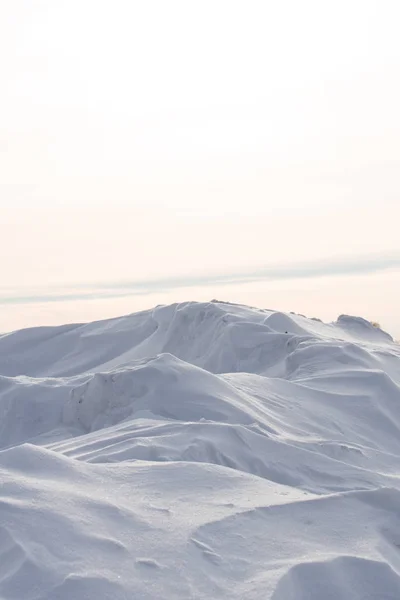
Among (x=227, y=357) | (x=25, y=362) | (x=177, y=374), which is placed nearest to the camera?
(x=177, y=374)

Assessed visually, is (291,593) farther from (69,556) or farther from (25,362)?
(25,362)

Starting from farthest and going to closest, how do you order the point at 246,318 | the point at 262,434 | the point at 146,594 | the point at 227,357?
the point at 246,318
the point at 227,357
the point at 262,434
the point at 146,594

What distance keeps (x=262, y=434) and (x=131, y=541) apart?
2.12 metres

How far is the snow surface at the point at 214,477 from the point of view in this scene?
3369 millimetres

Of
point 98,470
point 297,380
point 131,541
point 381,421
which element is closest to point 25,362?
point 297,380

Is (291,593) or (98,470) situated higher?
(98,470)

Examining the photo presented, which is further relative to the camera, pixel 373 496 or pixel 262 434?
pixel 262 434

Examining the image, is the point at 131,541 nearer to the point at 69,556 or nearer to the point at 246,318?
the point at 69,556

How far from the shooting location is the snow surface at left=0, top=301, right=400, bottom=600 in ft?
11.1

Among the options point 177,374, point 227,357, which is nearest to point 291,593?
point 177,374

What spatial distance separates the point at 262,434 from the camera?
5.52 metres

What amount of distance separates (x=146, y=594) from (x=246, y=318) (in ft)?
22.5

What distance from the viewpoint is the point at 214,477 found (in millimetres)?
4406

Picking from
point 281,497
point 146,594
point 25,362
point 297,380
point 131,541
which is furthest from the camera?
point 25,362
